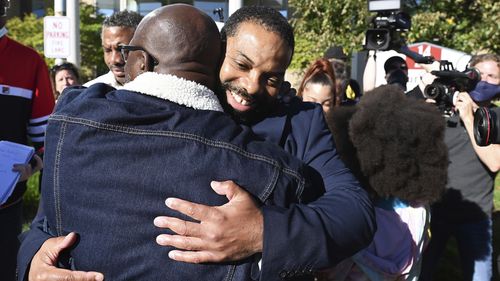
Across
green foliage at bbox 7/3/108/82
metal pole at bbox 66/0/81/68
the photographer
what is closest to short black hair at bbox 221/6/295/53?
the photographer

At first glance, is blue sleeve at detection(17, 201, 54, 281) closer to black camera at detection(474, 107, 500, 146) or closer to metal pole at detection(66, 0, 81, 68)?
black camera at detection(474, 107, 500, 146)

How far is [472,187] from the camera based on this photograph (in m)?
4.52

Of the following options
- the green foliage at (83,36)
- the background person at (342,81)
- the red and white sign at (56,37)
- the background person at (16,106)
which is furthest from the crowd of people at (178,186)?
the green foliage at (83,36)

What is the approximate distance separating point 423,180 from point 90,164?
6.64 feet

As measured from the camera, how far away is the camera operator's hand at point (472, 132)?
4.27 meters

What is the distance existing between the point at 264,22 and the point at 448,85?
2.74 metres

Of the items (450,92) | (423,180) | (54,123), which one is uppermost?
(54,123)

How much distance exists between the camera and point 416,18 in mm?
14094

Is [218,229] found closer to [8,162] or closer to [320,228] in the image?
[320,228]

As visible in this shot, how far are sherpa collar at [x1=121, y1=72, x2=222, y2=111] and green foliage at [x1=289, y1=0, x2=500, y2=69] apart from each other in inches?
452

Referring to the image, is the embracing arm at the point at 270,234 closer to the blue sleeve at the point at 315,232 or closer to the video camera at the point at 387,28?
the blue sleeve at the point at 315,232

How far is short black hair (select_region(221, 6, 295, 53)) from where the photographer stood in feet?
6.59

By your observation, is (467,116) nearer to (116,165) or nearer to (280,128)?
(280,128)

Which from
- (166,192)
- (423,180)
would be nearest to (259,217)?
(166,192)
